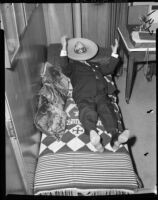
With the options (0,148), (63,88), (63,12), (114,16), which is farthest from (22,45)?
(114,16)

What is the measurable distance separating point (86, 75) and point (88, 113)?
446 millimetres

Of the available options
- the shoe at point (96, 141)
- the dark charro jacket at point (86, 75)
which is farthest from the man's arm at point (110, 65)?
the shoe at point (96, 141)

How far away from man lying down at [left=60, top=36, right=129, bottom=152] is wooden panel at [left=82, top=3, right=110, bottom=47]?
1.25 ft

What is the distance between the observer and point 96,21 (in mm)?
2570

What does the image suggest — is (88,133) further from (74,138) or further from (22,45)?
(22,45)

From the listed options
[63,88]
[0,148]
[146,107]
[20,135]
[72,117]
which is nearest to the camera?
[0,148]

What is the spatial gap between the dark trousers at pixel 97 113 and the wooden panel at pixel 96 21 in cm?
113

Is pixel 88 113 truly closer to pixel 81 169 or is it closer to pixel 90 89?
pixel 90 89

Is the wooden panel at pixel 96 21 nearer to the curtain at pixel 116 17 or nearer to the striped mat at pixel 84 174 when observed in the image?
A: the curtain at pixel 116 17

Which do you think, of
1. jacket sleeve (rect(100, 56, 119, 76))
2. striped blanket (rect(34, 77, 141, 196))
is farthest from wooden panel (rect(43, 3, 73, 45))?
striped blanket (rect(34, 77, 141, 196))

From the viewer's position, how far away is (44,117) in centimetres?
149

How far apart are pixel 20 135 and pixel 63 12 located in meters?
1.76

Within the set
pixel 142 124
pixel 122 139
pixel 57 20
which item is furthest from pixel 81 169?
pixel 57 20

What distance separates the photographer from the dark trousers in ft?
5.05
